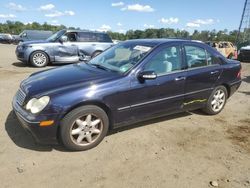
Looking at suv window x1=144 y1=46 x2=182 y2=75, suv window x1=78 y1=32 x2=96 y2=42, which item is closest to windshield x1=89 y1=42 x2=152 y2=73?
suv window x1=144 y1=46 x2=182 y2=75

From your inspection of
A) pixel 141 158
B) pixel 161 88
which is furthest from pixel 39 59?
pixel 141 158

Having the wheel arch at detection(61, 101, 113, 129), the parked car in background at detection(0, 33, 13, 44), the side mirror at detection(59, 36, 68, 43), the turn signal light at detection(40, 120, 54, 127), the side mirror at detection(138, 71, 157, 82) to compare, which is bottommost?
the parked car in background at detection(0, 33, 13, 44)

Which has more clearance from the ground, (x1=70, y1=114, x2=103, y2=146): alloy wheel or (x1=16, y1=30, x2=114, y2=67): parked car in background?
(x1=16, y1=30, x2=114, y2=67): parked car in background

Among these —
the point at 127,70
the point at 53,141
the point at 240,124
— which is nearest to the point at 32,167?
the point at 53,141

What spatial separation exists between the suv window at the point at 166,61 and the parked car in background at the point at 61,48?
7144 mm

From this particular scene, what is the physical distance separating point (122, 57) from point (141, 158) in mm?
1868

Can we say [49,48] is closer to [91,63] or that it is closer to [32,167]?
[91,63]

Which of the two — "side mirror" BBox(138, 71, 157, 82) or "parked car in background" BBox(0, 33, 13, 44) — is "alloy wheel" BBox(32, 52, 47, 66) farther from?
"parked car in background" BBox(0, 33, 13, 44)

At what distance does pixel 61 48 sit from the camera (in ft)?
39.4

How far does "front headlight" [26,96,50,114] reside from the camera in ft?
12.3

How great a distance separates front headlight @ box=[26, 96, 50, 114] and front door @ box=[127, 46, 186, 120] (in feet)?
4.34

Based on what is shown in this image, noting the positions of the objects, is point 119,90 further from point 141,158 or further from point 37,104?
point 37,104

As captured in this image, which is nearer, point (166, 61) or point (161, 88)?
point (161, 88)

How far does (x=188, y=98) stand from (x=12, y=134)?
3157mm
